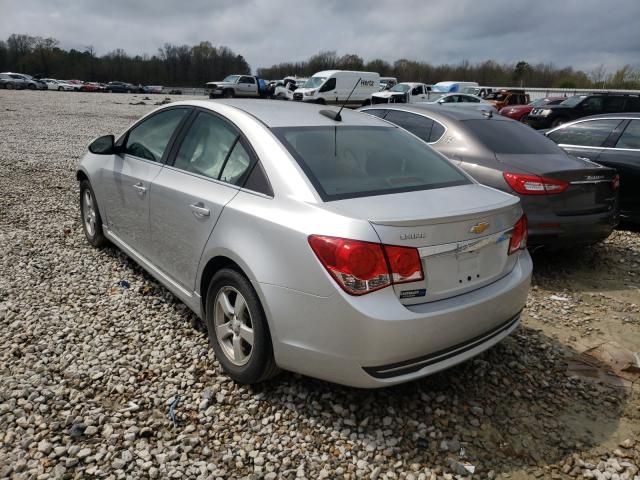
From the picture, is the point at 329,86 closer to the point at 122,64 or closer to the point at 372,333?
the point at 372,333

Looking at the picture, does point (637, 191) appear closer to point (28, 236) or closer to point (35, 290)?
point (35, 290)

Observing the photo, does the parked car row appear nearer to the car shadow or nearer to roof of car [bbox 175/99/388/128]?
roof of car [bbox 175/99/388/128]

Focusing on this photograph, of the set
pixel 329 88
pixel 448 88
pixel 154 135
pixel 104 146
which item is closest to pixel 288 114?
pixel 154 135

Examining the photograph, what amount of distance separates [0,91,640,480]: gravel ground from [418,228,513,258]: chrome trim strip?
93 centimetres

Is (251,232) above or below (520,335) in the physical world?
above

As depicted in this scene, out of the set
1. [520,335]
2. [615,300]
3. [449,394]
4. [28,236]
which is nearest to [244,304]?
[449,394]

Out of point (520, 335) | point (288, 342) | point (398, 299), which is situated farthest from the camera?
point (520, 335)

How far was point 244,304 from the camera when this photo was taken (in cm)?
265

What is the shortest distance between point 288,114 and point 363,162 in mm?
686

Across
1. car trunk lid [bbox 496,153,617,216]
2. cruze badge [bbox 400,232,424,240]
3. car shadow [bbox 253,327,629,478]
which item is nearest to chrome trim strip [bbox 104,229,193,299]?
car shadow [bbox 253,327,629,478]

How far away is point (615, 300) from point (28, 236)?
5.99m

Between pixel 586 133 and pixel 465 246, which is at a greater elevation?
pixel 586 133

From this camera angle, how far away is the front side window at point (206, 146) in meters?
3.05

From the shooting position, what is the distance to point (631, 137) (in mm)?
6215
